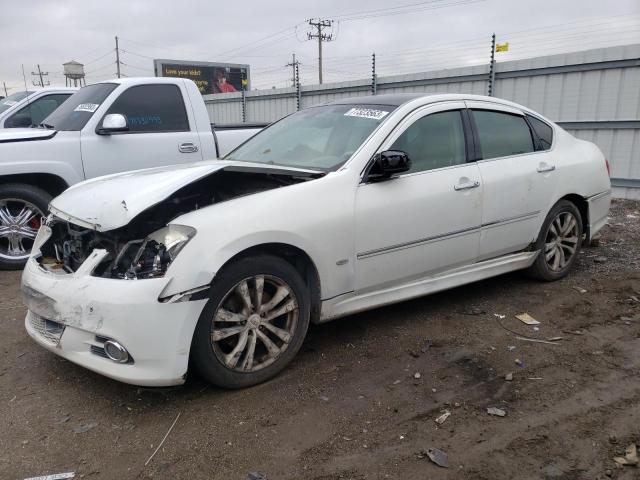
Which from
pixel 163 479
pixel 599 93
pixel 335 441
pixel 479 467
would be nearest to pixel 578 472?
pixel 479 467

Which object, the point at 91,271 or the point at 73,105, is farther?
the point at 73,105

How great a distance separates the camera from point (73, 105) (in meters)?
6.17

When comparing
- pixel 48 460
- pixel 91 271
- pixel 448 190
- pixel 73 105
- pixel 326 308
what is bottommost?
pixel 48 460

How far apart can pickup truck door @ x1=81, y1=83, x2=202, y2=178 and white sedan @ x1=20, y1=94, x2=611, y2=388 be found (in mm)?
1925

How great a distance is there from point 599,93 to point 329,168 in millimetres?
7130

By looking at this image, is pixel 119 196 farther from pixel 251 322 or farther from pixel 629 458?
pixel 629 458

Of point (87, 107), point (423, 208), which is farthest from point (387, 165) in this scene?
point (87, 107)

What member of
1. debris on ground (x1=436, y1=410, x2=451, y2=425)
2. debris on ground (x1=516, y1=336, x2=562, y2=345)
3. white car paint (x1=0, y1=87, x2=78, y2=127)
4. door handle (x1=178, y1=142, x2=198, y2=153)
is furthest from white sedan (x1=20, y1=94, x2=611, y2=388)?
white car paint (x1=0, y1=87, x2=78, y2=127)

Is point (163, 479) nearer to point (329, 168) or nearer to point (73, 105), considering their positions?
point (329, 168)

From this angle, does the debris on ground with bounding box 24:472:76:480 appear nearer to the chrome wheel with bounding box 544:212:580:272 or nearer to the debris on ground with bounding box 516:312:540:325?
the debris on ground with bounding box 516:312:540:325

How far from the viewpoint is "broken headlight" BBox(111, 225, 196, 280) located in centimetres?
283

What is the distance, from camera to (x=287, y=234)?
3156 mm

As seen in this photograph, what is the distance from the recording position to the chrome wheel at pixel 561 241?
4914mm

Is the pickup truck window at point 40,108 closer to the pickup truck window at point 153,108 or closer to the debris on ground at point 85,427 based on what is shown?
the pickup truck window at point 153,108
